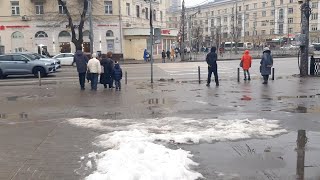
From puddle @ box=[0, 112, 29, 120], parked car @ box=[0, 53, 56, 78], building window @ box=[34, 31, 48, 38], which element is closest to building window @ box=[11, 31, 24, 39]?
building window @ box=[34, 31, 48, 38]

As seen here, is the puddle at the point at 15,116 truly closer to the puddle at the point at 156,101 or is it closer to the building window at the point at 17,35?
the puddle at the point at 156,101

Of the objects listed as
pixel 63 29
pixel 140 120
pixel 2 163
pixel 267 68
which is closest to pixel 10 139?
pixel 2 163

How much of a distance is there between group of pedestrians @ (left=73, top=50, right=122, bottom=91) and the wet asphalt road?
64cm

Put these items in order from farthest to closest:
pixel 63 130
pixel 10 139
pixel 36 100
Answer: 1. pixel 36 100
2. pixel 63 130
3. pixel 10 139

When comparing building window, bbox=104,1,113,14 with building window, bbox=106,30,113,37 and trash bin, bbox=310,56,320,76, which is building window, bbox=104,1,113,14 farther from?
trash bin, bbox=310,56,320,76

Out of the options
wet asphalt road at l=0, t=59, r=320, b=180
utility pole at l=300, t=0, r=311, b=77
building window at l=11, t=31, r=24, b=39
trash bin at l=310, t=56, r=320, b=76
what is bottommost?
wet asphalt road at l=0, t=59, r=320, b=180

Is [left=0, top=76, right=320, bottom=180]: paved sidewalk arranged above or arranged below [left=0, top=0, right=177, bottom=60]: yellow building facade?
below

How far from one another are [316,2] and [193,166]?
105m

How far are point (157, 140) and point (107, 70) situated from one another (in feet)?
34.1

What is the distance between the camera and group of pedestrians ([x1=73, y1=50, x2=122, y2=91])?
17219 millimetres

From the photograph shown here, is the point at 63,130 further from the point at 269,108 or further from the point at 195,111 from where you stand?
the point at 269,108

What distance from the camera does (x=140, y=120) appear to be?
33.1 feet

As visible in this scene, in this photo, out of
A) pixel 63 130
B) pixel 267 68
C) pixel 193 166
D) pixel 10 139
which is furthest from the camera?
pixel 267 68

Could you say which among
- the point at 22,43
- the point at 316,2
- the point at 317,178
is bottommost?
the point at 317,178
